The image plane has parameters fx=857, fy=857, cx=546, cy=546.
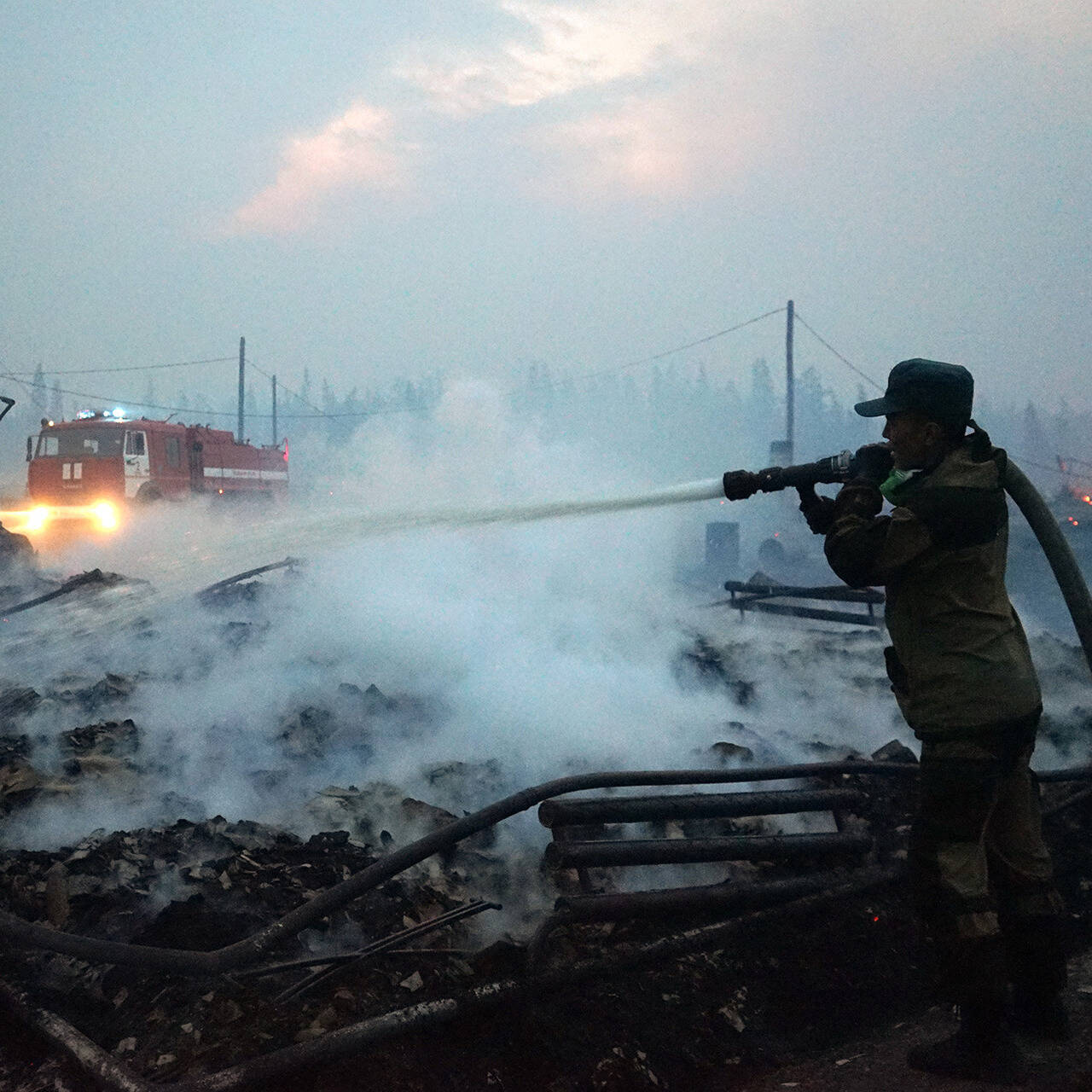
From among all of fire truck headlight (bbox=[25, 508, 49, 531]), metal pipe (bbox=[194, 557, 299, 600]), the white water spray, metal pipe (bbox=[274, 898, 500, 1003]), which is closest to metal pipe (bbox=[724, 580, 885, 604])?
the white water spray

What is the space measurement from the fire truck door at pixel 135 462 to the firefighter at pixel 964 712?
648 inches

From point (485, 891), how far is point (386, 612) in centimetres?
420

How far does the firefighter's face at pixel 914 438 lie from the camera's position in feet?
9.02

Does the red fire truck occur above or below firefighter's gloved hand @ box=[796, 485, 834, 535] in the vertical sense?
above

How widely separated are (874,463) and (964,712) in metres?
0.86

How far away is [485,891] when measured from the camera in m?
3.63

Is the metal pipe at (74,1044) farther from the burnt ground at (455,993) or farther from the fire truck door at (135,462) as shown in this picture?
the fire truck door at (135,462)

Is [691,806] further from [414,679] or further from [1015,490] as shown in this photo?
[414,679]

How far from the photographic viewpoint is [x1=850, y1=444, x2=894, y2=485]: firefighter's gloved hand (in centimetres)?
290

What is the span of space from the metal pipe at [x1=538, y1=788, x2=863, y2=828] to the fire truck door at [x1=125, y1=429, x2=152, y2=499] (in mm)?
15502

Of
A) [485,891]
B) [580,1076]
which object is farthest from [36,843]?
[580,1076]

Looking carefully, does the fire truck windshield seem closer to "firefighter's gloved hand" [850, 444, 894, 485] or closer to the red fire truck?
the red fire truck

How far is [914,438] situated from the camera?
277cm

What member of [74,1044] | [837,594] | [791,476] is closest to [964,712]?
[791,476]
